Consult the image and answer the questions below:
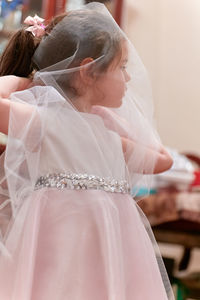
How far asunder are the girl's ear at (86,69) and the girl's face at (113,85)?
0.8 inches

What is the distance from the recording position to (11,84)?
3.33 feet

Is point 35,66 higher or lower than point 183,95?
higher

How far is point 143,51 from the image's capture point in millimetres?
3416

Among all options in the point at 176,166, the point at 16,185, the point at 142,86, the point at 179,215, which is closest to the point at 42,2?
the point at 176,166

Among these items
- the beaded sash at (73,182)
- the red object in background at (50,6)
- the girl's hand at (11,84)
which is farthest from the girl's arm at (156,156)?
the red object in background at (50,6)

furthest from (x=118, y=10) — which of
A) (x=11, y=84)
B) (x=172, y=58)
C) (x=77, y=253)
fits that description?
(x=77, y=253)

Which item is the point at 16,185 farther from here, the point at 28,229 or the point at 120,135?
the point at 120,135

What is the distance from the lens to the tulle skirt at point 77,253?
3.00 feet

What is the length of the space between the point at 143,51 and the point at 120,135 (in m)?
2.40

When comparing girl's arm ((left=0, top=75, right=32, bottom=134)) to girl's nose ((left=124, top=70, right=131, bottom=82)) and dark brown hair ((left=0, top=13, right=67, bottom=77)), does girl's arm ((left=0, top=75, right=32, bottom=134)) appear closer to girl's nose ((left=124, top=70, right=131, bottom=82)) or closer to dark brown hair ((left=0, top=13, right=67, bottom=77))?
dark brown hair ((left=0, top=13, right=67, bottom=77))

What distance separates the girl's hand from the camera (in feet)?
3.23

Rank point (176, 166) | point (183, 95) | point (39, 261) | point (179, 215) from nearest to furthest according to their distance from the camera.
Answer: point (39, 261)
point (179, 215)
point (176, 166)
point (183, 95)

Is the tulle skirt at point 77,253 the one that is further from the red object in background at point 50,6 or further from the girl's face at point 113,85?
the red object in background at point 50,6

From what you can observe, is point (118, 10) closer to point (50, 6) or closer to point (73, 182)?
point (50, 6)
